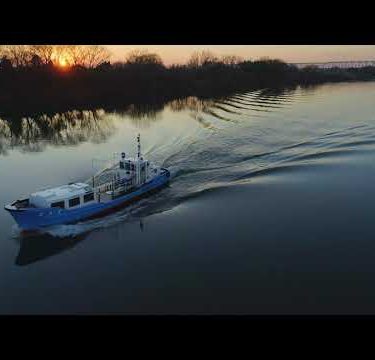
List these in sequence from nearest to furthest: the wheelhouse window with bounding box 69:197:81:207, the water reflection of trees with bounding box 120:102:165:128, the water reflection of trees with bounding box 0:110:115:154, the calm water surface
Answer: the calm water surface < the wheelhouse window with bounding box 69:197:81:207 < the water reflection of trees with bounding box 0:110:115:154 < the water reflection of trees with bounding box 120:102:165:128

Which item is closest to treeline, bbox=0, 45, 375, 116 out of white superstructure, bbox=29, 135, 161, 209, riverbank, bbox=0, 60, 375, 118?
riverbank, bbox=0, 60, 375, 118

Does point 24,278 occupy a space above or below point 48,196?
below

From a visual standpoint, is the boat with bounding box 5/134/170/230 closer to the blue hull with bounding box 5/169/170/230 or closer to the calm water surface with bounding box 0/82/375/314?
the blue hull with bounding box 5/169/170/230

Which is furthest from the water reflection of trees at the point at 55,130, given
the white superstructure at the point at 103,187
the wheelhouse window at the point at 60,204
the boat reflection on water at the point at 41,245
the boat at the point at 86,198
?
the boat reflection on water at the point at 41,245

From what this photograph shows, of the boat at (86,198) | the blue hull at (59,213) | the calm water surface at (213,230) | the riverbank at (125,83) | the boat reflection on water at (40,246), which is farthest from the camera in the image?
the riverbank at (125,83)

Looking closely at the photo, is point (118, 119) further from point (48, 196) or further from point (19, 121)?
point (48, 196)

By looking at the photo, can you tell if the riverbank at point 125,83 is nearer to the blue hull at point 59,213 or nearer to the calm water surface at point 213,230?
the calm water surface at point 213,230
